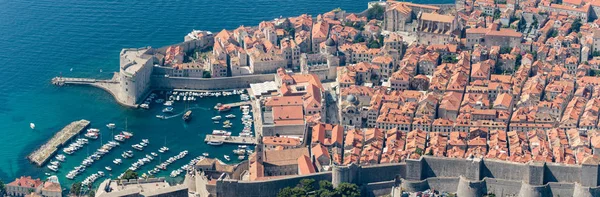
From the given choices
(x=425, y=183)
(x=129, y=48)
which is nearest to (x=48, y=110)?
(x=129, y=48)

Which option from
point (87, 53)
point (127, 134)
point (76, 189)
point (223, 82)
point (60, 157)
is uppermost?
point (87, 53)

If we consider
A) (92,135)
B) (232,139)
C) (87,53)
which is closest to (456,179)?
(232,139)

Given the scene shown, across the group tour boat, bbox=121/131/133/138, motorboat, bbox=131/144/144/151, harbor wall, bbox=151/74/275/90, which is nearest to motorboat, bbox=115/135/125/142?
tour boat, bbox=121/131/133/138

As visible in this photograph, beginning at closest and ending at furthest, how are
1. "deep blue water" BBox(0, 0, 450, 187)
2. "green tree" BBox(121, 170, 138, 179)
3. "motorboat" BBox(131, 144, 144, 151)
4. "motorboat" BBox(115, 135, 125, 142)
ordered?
1. "green tree" BBox(121, 170, 138, 179)
2. "motorboat" BBox(131, 144, 144, 151)
3. "motorboat" BBox(115, 135, 125, 142)
4. "deep blue water" BBox(0, 0, 450, 187)

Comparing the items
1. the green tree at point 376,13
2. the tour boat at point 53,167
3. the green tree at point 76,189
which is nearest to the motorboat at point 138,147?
the tour boat at point 53,167

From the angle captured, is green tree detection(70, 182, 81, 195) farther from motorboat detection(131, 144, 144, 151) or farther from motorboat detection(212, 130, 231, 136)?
motorboat detection(212, 130, 231, 136)

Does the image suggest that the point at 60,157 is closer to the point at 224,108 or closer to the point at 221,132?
the point at 221,132

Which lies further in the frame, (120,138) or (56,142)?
(120,138)
